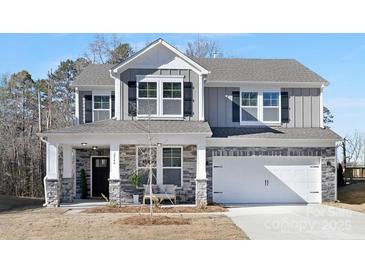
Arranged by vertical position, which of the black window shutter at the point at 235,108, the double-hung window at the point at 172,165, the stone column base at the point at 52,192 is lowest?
the stone column base at the point at 52,192

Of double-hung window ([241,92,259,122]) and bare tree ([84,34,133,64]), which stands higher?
bare tree ([84,34,133,64])

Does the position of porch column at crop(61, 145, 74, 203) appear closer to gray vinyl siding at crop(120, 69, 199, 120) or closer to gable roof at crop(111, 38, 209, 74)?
gray vinyl siding at crop(120, 69, 199, 120)

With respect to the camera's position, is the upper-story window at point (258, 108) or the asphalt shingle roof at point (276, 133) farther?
the upper-story window at point (258, 108)

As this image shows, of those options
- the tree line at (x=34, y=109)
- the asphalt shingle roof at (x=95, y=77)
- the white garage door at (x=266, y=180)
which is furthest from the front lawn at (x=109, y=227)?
the tree line at (x=34, y=109)

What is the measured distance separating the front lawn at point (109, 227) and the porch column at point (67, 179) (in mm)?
4269

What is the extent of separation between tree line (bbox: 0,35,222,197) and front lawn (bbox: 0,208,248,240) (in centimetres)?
1182

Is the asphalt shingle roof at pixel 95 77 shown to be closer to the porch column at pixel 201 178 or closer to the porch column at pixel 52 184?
the porch column at pixel 52 184

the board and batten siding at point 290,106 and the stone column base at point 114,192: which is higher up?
→ the board and batten siding at point 290,106

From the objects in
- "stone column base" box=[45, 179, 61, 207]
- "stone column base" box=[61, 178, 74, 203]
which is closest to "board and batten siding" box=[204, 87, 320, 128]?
"stone column base" box=[61, 178, 74, 203]

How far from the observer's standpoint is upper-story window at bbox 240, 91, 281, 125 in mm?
22766

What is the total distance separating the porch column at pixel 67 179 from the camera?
21.7 m
